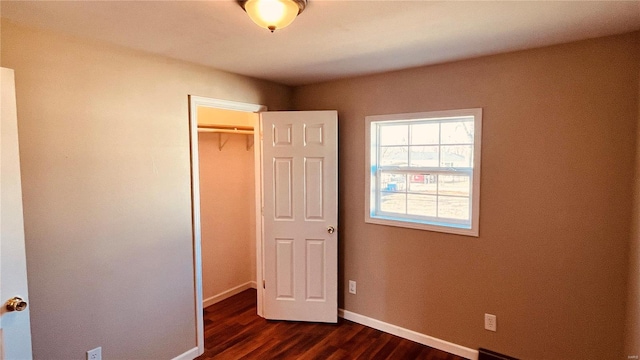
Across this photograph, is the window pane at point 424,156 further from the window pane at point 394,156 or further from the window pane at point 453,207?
the window pane at point 453,207

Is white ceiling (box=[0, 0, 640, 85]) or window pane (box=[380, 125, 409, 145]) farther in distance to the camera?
window pane (box=[380, 125, 409, 145])

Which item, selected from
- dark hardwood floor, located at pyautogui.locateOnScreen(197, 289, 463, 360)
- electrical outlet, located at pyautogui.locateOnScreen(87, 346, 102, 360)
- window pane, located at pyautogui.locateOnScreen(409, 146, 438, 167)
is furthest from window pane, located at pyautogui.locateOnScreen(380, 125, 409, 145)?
electrical outlet, located at pyautogui.locateOnScreen(87, 346, 102, 360)

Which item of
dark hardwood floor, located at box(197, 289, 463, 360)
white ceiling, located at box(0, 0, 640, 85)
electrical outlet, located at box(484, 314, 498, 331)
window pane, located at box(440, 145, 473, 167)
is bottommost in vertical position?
dark hardwood floor, located at box(197, 289, 463, 360)

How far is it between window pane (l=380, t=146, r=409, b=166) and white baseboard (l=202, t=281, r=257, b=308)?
225 centimetres

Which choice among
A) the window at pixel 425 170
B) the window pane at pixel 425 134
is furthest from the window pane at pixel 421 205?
the window pane at pixel 425 134

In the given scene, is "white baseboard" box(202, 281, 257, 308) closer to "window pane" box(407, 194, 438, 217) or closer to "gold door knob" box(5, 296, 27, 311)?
"gold door knob" box(5, 296, 27, 311)

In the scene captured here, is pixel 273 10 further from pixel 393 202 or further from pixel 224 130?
pixel 224 130

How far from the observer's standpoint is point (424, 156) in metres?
2.72

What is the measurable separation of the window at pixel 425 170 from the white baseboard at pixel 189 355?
5.76ft

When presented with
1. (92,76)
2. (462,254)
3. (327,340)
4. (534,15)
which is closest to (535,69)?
(534,15)

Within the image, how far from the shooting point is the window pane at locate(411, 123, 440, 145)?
8.74ft

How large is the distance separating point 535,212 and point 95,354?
116 inches

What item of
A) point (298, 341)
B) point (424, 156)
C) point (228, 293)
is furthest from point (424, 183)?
point (228, 293)

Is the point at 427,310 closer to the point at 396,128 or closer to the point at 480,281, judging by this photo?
the point at 480,281
